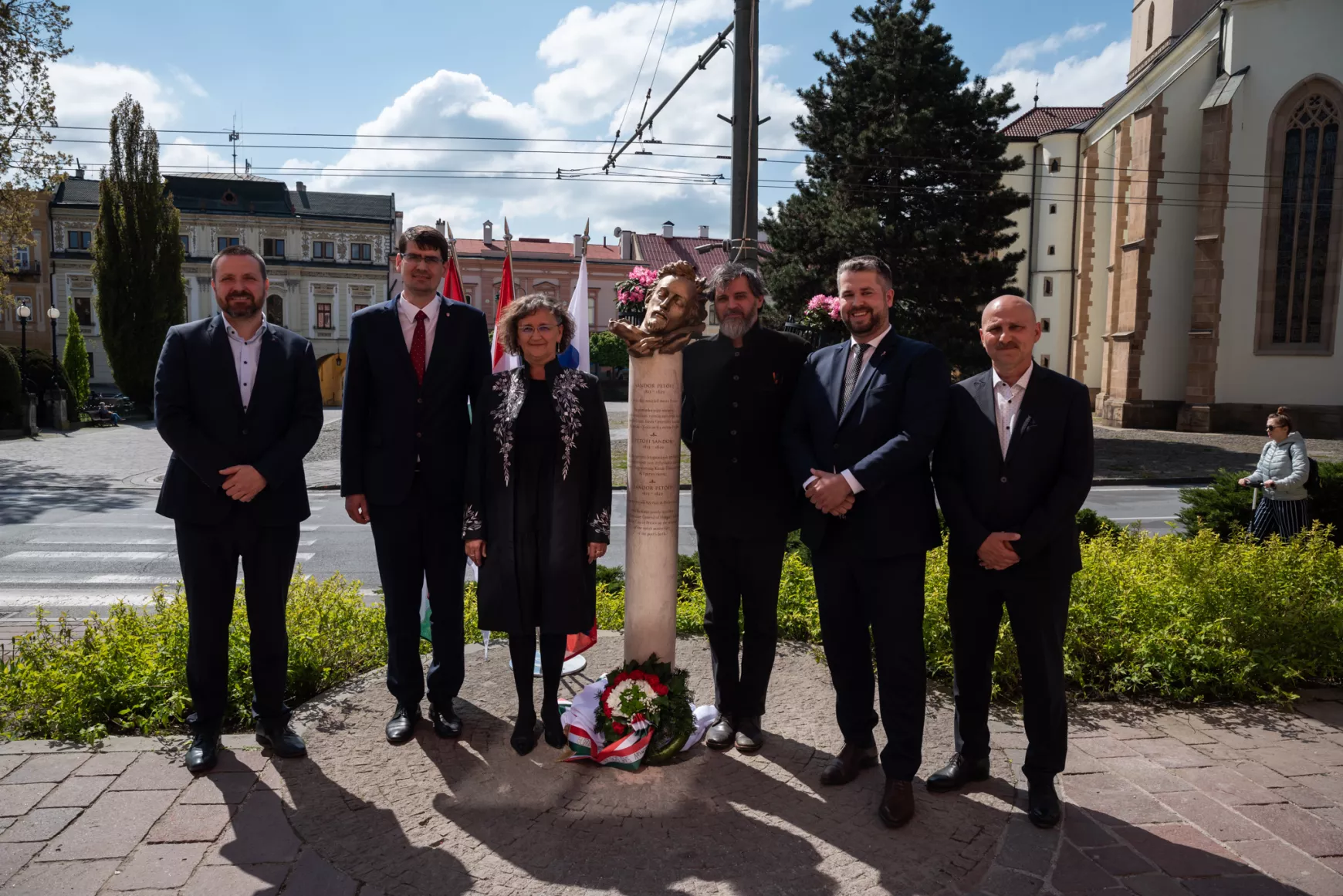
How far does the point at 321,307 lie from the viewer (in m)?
59.8

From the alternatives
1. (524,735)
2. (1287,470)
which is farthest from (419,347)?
(1287,470)

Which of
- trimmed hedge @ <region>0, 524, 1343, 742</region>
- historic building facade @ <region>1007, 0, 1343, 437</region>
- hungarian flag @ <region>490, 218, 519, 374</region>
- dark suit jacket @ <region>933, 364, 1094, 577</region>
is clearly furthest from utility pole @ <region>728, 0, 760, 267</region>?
historic building facade @ <region>1007, 0, 1343, 437</region>

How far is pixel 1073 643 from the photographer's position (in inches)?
217

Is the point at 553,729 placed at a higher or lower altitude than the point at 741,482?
lower

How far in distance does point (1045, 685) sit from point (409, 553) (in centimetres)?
301

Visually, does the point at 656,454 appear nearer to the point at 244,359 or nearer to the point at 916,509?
the point at 916,509

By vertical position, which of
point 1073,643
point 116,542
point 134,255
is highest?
point 134,255

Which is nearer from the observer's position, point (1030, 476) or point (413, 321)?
point (1030, 476)

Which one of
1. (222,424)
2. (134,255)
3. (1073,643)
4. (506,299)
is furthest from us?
(134,255)

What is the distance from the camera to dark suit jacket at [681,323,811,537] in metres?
4.40

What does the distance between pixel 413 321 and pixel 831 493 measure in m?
2.26

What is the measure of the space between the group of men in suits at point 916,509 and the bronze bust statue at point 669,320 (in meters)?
0.51

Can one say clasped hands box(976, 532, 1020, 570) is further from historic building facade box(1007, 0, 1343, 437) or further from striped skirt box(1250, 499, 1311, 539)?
historic building facade box(1007, 0, 1343, 437)

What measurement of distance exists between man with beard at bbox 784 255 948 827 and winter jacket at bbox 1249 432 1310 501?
711cm
